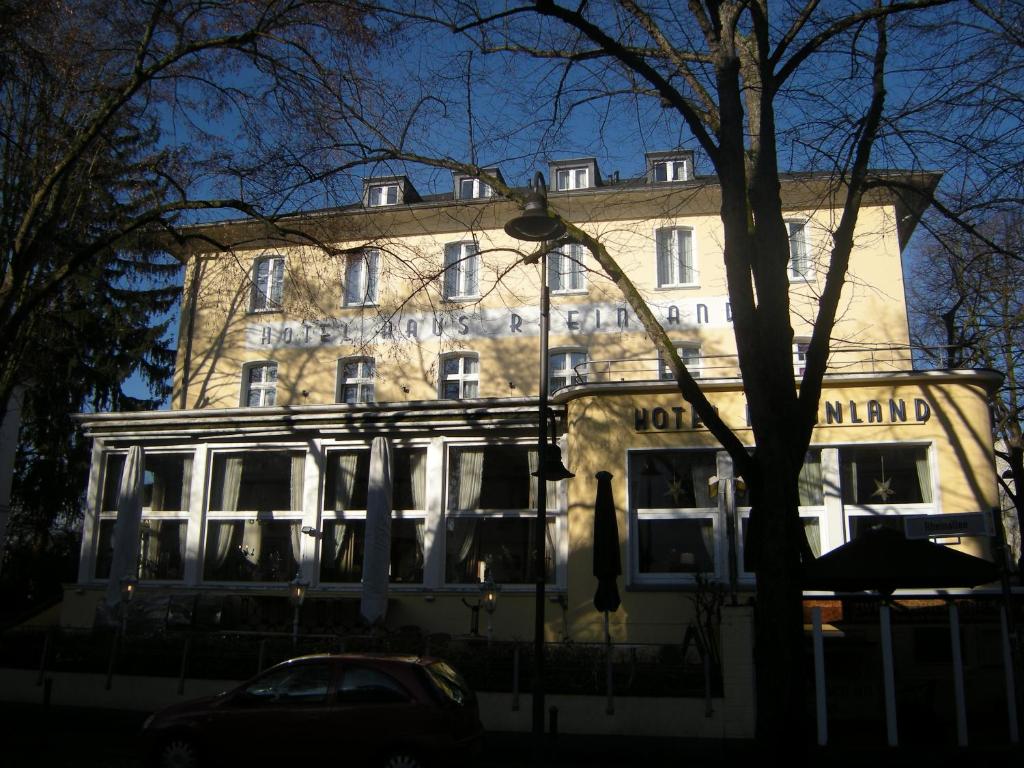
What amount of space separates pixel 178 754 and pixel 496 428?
9.14 metres

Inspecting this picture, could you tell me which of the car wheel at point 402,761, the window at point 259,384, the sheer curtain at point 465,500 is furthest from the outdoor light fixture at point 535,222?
the window at point 259,384

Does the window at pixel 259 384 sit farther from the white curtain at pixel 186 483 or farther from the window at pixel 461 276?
the window at pixel 461 276

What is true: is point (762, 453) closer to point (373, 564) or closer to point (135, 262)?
point (373, 564)

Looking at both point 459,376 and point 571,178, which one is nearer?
point 459,376

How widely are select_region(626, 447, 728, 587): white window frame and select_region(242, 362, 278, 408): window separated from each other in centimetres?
1268

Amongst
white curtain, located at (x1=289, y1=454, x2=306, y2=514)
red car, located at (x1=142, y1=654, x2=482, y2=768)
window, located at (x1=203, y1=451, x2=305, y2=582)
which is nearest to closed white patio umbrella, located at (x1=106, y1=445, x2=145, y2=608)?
window, located at (x1=203, y1=451, x2=305, y2=582)

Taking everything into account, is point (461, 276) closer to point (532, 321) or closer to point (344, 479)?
point (532, 321)

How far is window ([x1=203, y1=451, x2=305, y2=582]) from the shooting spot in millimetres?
19484

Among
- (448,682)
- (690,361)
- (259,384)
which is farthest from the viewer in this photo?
(259,384)

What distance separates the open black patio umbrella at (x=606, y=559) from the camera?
14438mm

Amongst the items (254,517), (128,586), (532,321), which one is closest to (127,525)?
(128,586)

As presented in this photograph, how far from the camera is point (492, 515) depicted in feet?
60.4

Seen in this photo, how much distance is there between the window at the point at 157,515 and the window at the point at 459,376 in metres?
7.03

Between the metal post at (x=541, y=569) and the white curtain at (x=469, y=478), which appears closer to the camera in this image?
the metal post at (x=541, y=569)
